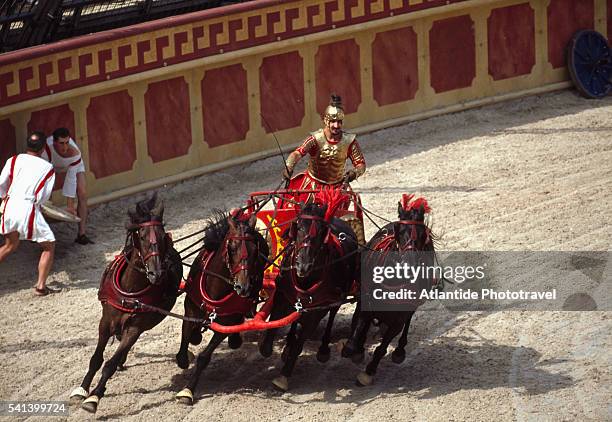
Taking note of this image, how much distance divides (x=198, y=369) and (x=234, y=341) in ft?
3.95

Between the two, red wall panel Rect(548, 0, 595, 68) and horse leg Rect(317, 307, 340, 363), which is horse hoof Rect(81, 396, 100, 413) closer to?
horse leg Rect(317, 307, 340, 363)

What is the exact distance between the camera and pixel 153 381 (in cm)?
1391

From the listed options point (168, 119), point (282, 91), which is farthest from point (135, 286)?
point (282, 91)

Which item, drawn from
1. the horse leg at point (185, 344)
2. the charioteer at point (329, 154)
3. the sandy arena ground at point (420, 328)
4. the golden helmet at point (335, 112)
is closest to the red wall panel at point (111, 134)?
the sandy arena ground at point (420, 328)

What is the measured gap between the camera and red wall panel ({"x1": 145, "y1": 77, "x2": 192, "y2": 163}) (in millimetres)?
18938

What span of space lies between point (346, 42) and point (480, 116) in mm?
2497

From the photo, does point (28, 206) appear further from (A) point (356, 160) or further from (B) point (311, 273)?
(B) point (311, 273)

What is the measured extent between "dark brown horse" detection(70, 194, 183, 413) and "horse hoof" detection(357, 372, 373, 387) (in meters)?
1.88

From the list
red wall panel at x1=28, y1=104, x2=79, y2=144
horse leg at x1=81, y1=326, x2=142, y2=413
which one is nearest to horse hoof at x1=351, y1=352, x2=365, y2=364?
horse leg at x1=81, y1=326, x2=142, y2=413

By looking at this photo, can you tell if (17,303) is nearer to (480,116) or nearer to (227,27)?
(227,27)

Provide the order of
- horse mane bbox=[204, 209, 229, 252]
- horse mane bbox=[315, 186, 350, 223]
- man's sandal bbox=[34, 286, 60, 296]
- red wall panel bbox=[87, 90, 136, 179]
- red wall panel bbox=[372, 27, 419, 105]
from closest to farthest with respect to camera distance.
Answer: horse mane bbox=[204, 209, 229, 252]
horse mane bbox=[315, 186, 350, 223]
man's sandal bbox=[34, 286, 60, 296]
red wall panel bbox=[87, 90, 136, 179]
red wall panel bbox=[372, 27, 419, 105]

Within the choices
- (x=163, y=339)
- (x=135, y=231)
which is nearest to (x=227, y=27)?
(x=163, y=339)

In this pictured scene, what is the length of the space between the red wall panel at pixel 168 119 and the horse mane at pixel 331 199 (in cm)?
477

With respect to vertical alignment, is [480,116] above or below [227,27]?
below
